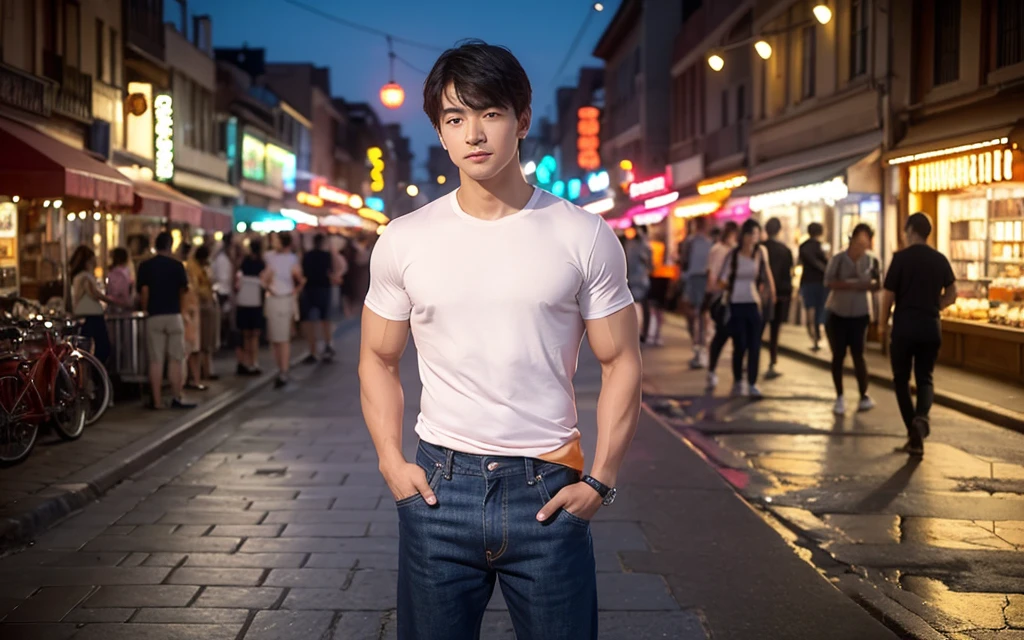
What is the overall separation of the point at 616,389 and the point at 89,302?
36.4 feet

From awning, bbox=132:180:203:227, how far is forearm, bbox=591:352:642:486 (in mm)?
14857

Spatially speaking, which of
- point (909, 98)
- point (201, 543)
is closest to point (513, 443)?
point (201, 543)

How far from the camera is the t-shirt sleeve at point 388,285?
120 inches

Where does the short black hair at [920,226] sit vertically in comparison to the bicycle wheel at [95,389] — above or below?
above

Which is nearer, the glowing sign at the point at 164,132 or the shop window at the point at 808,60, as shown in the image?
the shop window at the point at 808,60

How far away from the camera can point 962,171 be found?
54.1 ft

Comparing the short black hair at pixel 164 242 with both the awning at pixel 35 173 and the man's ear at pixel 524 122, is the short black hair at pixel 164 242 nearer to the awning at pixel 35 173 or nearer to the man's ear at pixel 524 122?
the awning at pixel 35 173

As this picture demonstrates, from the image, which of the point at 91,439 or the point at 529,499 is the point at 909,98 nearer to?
the point at 91,439

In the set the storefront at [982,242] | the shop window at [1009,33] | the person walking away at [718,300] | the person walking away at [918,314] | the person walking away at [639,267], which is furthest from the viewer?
the person walking away at [639,267]

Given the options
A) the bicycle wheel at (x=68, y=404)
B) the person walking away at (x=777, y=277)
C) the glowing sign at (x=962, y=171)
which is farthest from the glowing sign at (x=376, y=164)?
the bicycle wheel at (x=68, y=404)

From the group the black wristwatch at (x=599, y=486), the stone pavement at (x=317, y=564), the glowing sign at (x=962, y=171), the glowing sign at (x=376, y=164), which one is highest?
the glowing sign at (x=376, y=164)

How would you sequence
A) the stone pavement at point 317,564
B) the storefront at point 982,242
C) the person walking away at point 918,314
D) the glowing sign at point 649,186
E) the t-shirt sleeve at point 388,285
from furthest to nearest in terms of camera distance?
the glowing sign at point 649,186 < the storefront at point 982,242 < the person walking away at point 918,314 < the stone pavement at point 317,564 < the t-shirt sleeve at point 388,285

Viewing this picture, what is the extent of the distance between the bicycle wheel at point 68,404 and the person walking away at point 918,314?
6832mm

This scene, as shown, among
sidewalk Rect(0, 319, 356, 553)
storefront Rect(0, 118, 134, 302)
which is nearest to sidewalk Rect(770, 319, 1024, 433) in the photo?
sidewalk Rect(0, 319, 356, 553)
